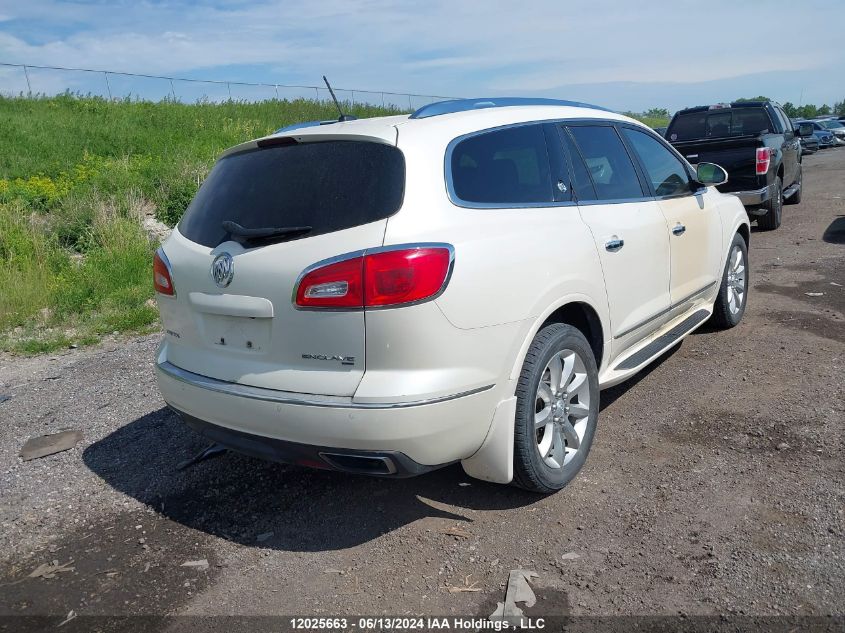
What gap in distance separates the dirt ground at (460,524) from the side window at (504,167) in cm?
152

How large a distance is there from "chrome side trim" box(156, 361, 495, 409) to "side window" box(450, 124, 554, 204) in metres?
0.93

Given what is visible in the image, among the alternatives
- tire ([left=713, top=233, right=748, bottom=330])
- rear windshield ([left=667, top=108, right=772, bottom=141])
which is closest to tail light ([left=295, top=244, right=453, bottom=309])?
tire ([left=713, top=233, right=748, bottom=330])

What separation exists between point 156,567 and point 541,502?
185 centimetres

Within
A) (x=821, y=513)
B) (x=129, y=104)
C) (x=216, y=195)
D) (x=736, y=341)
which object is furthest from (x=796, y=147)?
(x=129, y=104)

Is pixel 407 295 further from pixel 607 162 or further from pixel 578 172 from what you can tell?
pixel 607 162

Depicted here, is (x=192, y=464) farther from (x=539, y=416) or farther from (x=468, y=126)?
(x=468, y=126)

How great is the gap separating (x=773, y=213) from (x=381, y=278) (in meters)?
9.94

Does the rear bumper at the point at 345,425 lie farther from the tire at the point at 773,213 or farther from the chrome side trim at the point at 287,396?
the tire at the point at 773,213

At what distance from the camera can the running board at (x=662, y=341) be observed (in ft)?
14.1

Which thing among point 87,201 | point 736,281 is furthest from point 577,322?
point 87,201

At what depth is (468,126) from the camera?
3459mm

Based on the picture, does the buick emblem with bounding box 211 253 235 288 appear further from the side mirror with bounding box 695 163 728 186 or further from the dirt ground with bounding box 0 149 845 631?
the side mirror with bounding box 695 163 728 186

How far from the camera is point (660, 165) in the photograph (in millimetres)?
5051

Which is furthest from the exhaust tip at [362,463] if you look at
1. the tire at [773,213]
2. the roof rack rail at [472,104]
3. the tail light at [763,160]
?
the tire at [773,213]
